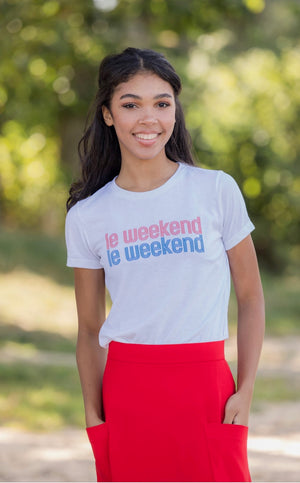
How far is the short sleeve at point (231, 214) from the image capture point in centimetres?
240

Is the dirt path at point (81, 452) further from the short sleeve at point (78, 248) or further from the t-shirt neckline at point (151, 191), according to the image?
the t-shirt neckline at point (151, 191)

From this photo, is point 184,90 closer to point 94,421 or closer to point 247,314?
point 247,314

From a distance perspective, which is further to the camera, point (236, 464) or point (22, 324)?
point (22, 324)

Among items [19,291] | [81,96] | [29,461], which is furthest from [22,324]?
[29,461]

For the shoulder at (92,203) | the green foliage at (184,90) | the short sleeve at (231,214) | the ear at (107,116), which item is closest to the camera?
the short sleeve at (231,214)

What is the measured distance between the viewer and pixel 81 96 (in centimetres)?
1091

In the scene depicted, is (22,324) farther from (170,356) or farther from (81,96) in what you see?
(170,356)

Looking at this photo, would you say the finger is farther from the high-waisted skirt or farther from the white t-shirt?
the white t-shirt

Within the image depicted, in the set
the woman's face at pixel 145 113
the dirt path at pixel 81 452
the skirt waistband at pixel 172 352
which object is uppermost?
the woman's face at pixel 145 113

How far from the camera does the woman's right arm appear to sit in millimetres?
2553

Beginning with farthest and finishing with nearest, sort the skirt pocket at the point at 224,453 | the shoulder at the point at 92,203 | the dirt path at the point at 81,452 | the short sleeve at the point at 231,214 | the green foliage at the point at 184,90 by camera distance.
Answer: the green foliage at the point at 184,90 < the dirt path at the point at 81,452 < the shoulder at the point at 92,203 < the short sleeve at the point at 231,214 < the skirt pocket at the point at 224,453

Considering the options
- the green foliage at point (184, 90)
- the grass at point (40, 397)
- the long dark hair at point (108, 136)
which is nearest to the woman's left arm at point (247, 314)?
the long dark hair at point (108, 136)

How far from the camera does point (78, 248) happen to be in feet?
8.31

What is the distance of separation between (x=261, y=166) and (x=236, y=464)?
1588 cm
